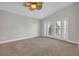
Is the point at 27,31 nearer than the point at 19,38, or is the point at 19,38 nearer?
the point at 27,31

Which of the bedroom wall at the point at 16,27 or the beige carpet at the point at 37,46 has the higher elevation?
the bedroom wall at the point at 16,27

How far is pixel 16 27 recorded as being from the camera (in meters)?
3.27

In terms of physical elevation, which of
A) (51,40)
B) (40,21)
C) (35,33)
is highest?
(40,21)

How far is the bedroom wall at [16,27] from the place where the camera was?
2789 mm

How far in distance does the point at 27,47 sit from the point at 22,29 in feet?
2.03

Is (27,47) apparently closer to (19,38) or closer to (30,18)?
(19,38)

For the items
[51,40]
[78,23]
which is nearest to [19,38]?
[51,40]

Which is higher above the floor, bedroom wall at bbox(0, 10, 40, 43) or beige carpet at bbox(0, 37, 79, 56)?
bedroom wall at bbox(0, 10, 40, 43)

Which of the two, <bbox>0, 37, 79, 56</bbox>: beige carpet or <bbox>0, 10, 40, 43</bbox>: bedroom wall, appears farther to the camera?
<bbox>0, 37, 79, 56</bbox>: beige carpet

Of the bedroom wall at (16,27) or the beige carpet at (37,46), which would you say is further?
the beige carpet at (37,46)

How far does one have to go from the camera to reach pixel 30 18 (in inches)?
111

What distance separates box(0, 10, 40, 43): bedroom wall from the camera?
2789 mm

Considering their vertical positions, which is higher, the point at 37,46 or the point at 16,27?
the point at 16,27

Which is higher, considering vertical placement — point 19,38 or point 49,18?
point 49,18
